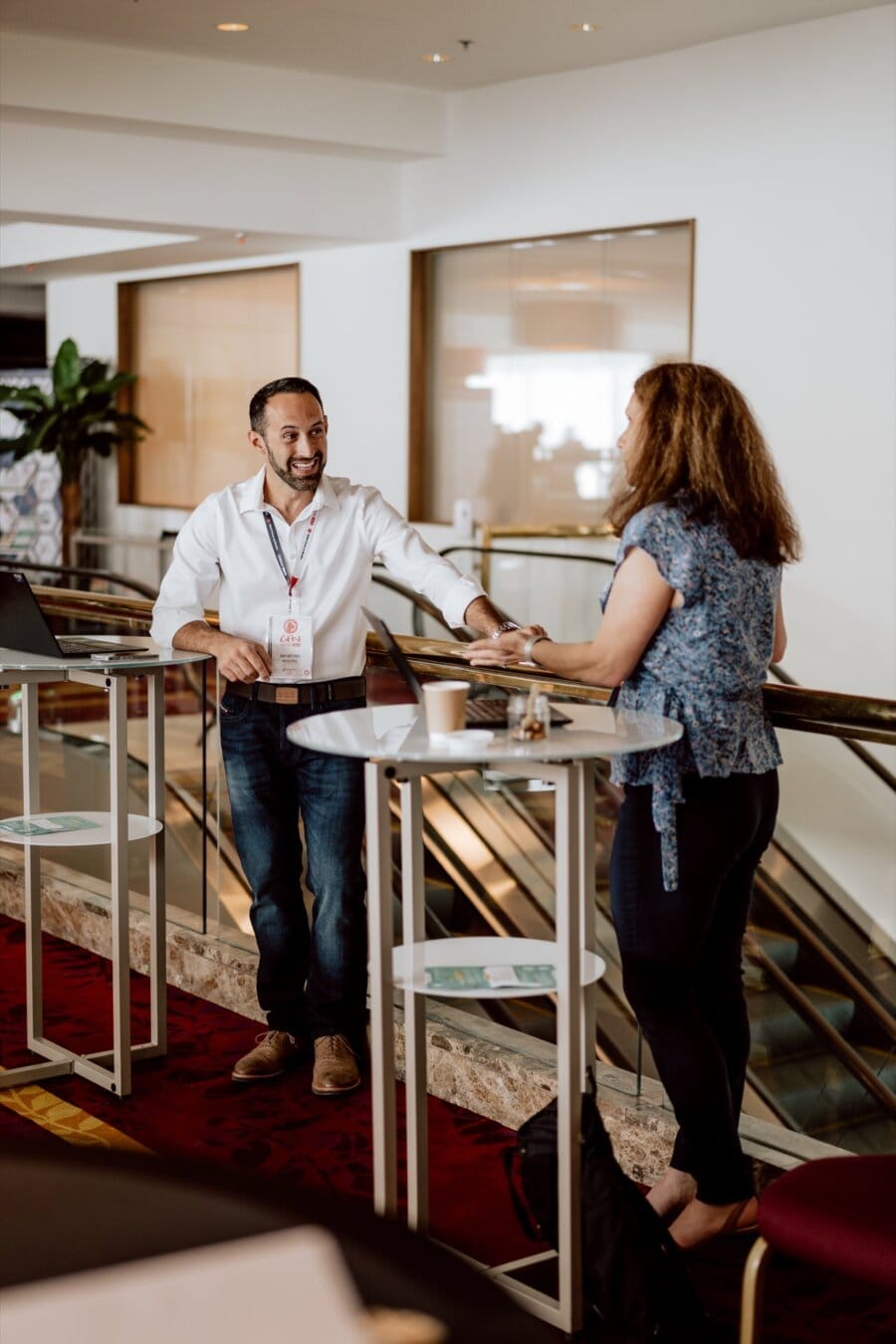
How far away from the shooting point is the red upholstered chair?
2033 millimetres

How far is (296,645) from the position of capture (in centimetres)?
378

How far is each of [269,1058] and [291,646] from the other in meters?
1.12

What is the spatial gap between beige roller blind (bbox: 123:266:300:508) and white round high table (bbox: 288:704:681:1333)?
1086 centimetres

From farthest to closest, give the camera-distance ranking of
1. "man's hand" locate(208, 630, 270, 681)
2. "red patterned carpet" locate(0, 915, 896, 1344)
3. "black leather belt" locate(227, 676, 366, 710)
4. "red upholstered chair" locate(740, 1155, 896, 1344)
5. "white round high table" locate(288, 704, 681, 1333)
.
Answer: "black leather belt" locate(227, 676, 366, 710) → "man's hand" locate(208, 630, 270, 681) → "red patterned carpet" locate(0, 915, 896, 1344) → "white round high table" locate(288, 704, 681, 1333) → "red upholstered chair" locate(740, 1155, 896, 1344)

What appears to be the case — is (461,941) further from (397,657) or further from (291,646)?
(291,646)

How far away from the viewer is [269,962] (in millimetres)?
4090

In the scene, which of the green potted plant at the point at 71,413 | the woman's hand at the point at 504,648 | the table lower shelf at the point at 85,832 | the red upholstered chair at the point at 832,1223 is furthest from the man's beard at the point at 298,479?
the green potted plant at the point at 71,413

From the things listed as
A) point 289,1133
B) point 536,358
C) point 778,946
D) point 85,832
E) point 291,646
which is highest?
point 536,358

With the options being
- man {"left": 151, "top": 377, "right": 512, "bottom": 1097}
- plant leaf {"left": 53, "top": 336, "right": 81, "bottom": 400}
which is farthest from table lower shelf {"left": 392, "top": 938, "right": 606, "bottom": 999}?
plant leaf {"left": 53, "top": 336, "right": 81, "bottom": 400}

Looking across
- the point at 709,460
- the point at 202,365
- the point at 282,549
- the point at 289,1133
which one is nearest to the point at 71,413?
the point at 202,365

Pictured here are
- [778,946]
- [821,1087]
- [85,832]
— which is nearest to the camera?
[778,946]

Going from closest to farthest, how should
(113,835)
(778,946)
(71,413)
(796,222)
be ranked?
(778,946) < (113,835) < (796,222) < (71,413)

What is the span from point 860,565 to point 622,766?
246 inches

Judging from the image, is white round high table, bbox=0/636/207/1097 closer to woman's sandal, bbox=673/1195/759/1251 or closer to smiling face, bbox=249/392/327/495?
smiling face, bbox=249/392/327/495
